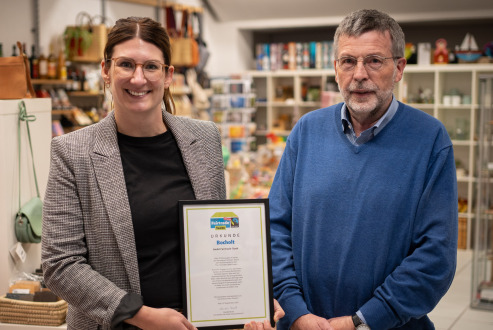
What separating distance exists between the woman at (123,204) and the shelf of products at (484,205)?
4.61 metres

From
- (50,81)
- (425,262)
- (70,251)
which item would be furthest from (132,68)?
(50,81)

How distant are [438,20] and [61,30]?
5.40m

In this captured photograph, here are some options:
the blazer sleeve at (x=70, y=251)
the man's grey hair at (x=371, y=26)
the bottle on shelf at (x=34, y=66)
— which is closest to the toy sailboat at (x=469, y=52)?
the bottle on shelf at (x=34, y=66)

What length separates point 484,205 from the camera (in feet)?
19.6

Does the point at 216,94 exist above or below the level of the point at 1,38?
below

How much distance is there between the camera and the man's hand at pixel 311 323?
1962 mm

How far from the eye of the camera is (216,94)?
955cm

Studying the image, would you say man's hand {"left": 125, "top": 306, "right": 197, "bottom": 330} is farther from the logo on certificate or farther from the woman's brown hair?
the woman's brown hair

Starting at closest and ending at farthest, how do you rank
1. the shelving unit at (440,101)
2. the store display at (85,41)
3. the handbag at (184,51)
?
1. the store display at (85,41)
2. the shelving unit at (440,101)
3. the handbag at (184,51)

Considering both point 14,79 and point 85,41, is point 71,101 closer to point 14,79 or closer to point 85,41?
point 85,41

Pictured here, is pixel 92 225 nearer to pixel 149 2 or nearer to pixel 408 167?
pixel 408 167

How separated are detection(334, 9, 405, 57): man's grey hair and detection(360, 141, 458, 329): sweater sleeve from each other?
1.29 feet

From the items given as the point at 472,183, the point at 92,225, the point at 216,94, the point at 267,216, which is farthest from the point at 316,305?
the point at 216,94

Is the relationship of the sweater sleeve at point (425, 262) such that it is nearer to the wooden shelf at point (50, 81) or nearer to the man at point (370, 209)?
the man at point (370, 209)
